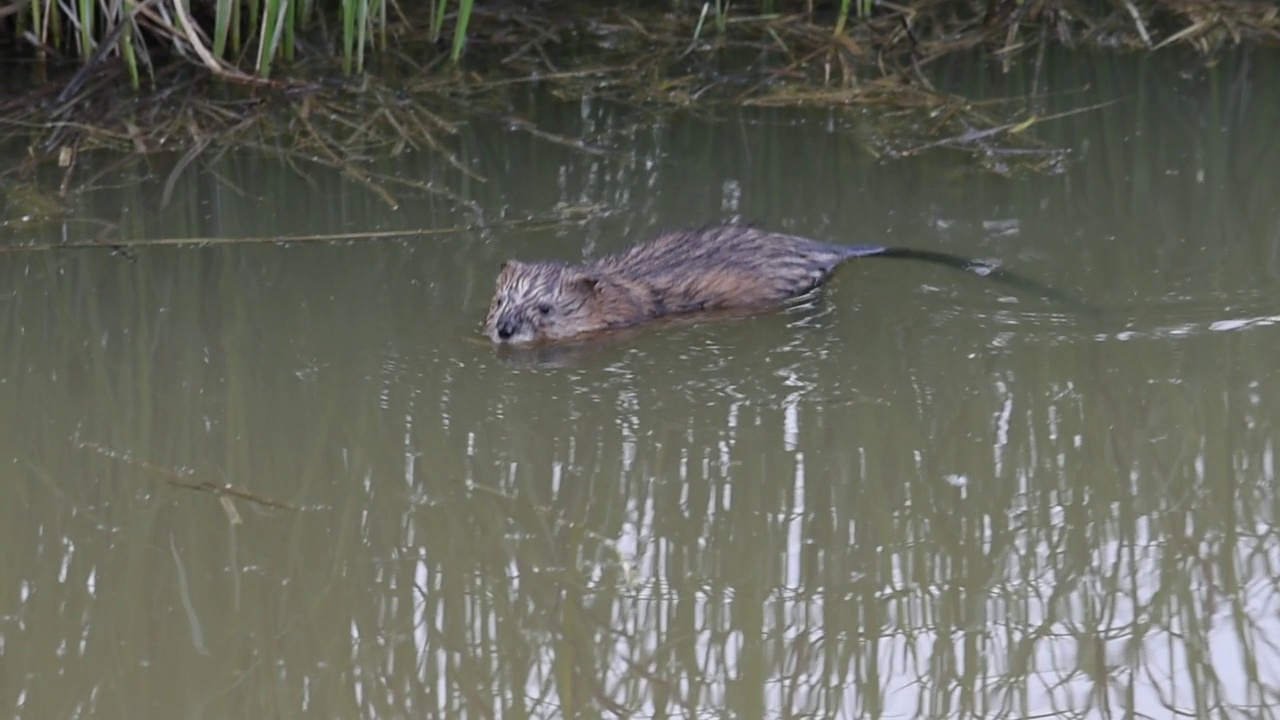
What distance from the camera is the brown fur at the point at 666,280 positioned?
13.5 ft

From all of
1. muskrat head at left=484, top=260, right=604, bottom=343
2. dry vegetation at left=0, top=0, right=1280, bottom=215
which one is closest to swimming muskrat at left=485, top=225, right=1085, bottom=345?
muskrat head at left=484, top=260, right=604, bottom=343

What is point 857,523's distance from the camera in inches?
129

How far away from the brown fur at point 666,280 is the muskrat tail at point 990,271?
0.05 metres

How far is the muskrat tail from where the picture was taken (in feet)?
13.6

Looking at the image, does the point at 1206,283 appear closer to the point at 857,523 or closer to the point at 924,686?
the point at 857,523

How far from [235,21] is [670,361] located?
243 centimetres

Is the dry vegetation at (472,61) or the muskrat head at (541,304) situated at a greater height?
the dry vegetation at (472,61)

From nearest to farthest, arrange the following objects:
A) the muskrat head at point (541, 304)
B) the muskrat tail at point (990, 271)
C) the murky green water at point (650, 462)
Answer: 1. the murky green water at point (650, 462)
2. the muskrat head at point (541, 304)
3. the muskrat tail at point (990, 271)

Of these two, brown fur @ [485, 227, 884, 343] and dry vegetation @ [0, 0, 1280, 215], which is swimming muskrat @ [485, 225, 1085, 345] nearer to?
brown fur @ [485, 227, 884, 343]

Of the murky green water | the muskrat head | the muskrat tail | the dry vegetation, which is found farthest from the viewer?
the dry vegetation

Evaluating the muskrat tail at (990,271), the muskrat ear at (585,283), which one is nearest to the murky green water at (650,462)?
the muskrat tail at (990,271)

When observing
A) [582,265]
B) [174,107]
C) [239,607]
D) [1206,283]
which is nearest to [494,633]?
[239,607]

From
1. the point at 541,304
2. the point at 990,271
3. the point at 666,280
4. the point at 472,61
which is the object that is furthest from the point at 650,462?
the point at 472,61

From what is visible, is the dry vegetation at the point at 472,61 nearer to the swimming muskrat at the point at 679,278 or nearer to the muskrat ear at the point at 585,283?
the swimming muskrat at the point at 679,278
